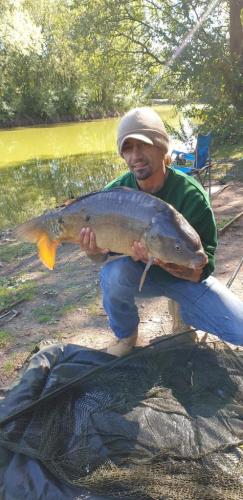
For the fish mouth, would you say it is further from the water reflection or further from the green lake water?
the water reflection

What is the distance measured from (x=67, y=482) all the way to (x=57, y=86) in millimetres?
30696

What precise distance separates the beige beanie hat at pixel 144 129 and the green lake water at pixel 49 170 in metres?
3.15

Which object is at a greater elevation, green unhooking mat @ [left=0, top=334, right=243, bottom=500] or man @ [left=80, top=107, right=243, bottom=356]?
man @ [left=80, top=107, right=243, bottom=356]

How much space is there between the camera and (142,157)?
7.12 feet

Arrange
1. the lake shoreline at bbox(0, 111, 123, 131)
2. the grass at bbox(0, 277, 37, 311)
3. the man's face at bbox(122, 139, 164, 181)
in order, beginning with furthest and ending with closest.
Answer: the lake shoreline at bbox(0, 111, 123, 131)
the grass at bbox(0, 277, 37, 311)
the man's face at bbox(122, 139, 164, 181)

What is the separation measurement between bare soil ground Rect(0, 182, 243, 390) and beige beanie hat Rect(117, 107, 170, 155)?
1273 millimetres

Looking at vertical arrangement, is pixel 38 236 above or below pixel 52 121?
above

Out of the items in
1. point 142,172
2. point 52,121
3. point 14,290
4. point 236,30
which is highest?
point 236,30

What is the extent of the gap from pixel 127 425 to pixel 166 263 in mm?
718

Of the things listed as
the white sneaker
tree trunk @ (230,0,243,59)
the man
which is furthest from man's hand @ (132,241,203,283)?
tree trunk @ (230,0,243,59)

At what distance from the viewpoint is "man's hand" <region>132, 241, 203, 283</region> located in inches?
80.8

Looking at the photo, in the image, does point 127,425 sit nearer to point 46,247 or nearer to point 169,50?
point 46,247

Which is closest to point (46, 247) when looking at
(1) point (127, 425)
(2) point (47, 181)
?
(1) point (127, 425)

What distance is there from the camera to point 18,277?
443 cm
